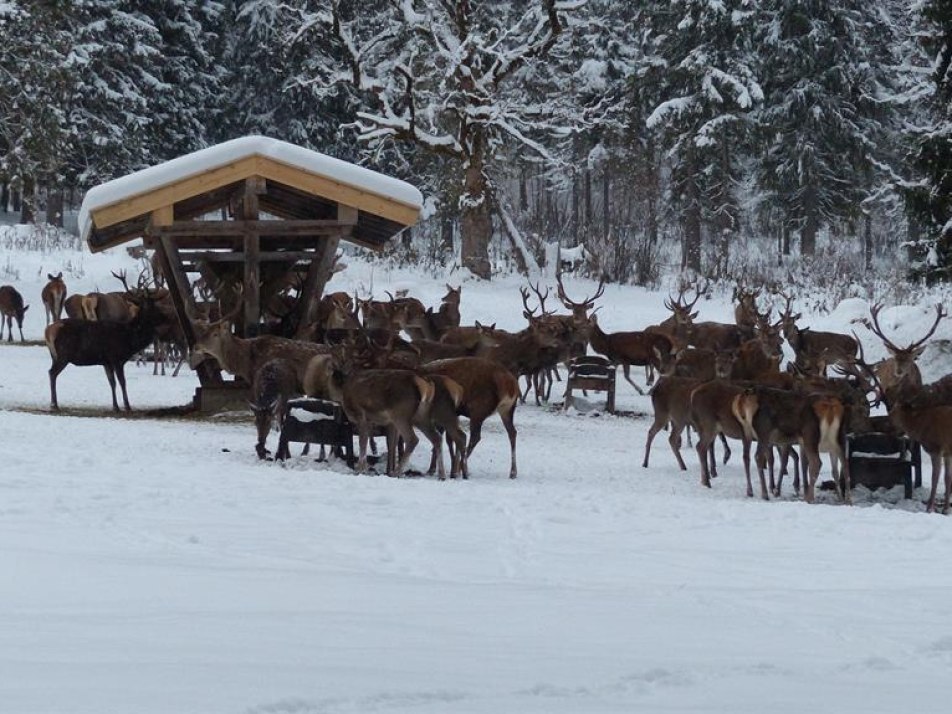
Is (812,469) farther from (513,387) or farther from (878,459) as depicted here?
(513,387)

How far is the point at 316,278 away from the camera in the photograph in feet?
61.3

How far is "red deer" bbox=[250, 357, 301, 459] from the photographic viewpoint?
43.1 feet

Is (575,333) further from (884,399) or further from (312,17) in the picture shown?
(312,17)

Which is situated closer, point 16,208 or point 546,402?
point 546,402

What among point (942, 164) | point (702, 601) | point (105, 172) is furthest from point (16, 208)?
point (702, 601)

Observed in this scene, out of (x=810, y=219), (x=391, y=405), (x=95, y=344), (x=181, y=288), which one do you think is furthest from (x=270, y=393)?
(x=810, y=219)

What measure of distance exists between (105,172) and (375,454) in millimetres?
30468

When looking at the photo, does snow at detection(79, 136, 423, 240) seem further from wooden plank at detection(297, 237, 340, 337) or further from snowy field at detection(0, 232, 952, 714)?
snowy field at detection(0, 232, 952, 714)

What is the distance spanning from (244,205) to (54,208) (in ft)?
102

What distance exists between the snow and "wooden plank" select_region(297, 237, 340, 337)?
1076 millimetres

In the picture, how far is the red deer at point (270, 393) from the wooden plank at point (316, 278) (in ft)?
13.8

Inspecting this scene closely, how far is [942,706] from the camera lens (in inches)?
195

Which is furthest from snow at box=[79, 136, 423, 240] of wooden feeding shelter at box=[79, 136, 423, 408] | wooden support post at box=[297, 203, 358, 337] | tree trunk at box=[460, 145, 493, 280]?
tree trunk at box=[460, 145, 493, 280]

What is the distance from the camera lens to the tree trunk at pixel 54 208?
4588cm
